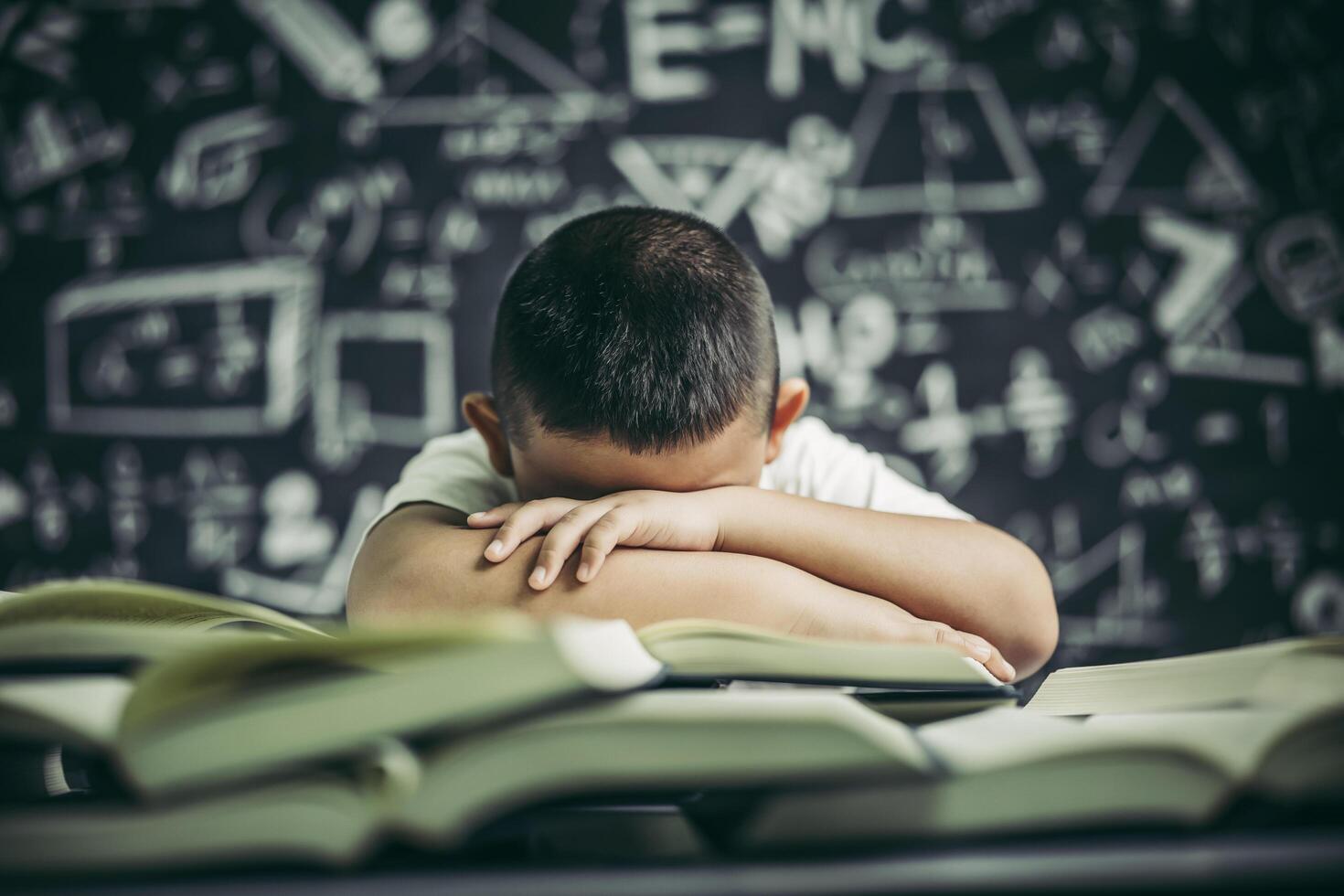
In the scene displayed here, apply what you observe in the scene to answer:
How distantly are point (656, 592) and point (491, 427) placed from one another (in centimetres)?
28

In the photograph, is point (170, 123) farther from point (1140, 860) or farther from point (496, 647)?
point (1140, 860)

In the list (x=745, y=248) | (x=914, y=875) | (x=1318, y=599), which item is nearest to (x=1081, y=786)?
(x=914, y=875)

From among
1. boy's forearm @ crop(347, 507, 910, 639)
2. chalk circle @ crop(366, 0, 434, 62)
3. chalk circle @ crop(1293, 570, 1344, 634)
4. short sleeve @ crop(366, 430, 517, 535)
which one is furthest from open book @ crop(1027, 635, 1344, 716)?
chalk circle @ crop(366, 0, 434, 62)

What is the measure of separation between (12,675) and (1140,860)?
34cm

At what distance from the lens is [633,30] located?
1.57 m

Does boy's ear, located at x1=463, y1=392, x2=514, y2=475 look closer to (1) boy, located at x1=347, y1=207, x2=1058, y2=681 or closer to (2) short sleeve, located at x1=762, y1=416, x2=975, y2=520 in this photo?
(1) boy, located at x1=347, y1=207, x2=1058, y2=681

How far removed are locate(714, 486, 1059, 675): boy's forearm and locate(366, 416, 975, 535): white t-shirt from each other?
0.33 feet

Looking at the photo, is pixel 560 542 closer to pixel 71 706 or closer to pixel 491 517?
pixel 491 517

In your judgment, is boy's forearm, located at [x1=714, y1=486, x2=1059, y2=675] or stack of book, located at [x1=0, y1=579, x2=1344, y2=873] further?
boy's forearm, located at [x1=714, y1=486, x2=1059, y2=675]

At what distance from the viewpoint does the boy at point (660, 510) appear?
0.50 meters

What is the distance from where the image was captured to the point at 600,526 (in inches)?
19.7

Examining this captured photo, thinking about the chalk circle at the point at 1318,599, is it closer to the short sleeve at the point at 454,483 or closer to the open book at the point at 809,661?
the short sleeve at the point at 454,483

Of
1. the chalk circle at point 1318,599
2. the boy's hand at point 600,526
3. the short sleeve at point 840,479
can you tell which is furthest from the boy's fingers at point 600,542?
the chalk circle at point 1318,599

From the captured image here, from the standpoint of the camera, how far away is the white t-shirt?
0.73 m
